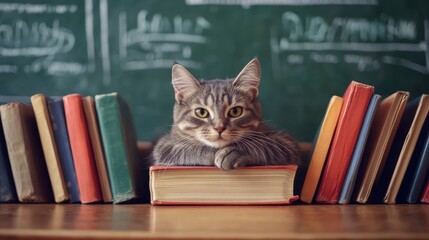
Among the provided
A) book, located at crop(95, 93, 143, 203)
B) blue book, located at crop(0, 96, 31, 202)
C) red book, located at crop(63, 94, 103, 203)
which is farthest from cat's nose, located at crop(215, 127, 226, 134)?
blue book, located at crop(0, 96, 31, 202)

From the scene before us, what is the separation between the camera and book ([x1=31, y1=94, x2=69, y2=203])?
1.20 meters

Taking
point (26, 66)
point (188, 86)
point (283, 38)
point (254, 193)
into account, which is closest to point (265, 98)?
point (283, 38)

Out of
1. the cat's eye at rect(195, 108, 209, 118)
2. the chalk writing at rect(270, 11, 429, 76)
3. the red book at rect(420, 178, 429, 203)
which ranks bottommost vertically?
the red book at rect(420, 178, 429, 203)

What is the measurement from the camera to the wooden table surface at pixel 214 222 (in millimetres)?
766

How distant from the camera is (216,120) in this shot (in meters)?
1.21

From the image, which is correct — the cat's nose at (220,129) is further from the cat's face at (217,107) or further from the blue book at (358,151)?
the blue book at (358,151)

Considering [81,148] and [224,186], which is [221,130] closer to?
[224,186]

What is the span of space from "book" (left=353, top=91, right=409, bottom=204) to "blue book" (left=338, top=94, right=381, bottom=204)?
4 centimetres

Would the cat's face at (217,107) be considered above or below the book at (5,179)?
above

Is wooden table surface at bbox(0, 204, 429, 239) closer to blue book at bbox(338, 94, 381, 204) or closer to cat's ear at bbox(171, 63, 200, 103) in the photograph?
blue book at bbox(338, 94, 381, 204)

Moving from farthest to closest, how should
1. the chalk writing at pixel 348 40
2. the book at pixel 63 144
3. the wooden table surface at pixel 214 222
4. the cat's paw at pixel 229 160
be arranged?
1. the chalk writing at pixel 348 40
2. the book at pixel 63 144
3. the cat's paw at pixel 229 160
4. the wooden table surface at pixel 214 222

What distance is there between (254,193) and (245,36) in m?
0.70

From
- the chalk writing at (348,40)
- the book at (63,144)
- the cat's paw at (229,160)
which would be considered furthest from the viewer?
the chalk writing at (348,40)

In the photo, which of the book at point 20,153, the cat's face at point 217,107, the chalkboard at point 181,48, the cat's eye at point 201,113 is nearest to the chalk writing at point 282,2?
the chalkboard at point 181,48
